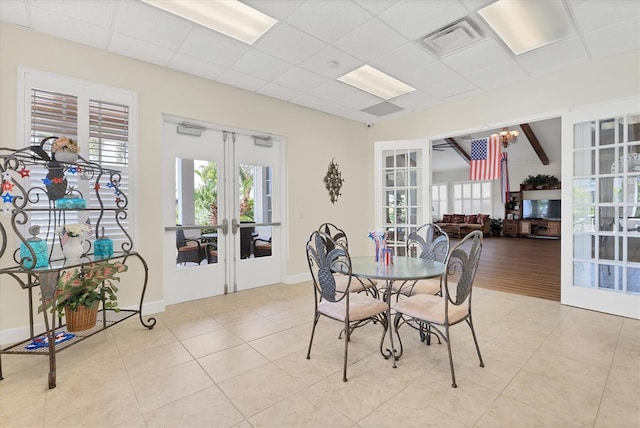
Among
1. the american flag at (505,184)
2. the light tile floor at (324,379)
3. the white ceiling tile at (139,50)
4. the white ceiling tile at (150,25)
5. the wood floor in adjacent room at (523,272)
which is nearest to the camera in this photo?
the light tile floor at (324,379)

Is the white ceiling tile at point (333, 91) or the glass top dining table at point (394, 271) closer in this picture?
the glass top dining table at point (394, 271)

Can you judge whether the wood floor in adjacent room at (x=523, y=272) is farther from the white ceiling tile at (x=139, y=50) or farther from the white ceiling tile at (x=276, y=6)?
the white ceiling tile at (x=139, y=50)

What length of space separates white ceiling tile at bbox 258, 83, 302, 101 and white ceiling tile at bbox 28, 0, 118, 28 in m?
1.84

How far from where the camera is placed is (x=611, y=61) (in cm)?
335

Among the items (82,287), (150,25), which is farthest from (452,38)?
(82,287)

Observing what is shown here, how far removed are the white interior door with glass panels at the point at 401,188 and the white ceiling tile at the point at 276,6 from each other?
9.60 feet

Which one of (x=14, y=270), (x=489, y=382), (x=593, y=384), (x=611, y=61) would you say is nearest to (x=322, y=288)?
(x=489, y=382)

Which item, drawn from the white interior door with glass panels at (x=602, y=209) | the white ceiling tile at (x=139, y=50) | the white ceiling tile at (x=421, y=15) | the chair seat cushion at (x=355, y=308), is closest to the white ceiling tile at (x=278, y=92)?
the white ceiling tile at (x=139, y=50)

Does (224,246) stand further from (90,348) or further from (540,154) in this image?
(540,154)

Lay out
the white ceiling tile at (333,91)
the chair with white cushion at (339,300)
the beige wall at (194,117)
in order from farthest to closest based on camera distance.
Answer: the white ceiling tile at (333,91) < the beige wall at (194,117) < the chair with white cushion at (339,300)

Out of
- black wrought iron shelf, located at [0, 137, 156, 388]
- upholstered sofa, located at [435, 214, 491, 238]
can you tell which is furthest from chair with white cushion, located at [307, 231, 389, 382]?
upholstered sofa, located at [435, 214, 491, 238]

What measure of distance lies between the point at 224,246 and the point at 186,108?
185 centimetres

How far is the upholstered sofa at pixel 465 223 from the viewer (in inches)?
473

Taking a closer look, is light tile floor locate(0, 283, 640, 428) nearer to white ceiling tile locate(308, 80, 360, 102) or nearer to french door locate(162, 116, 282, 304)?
french door locate(162, 116, 282, 304)
